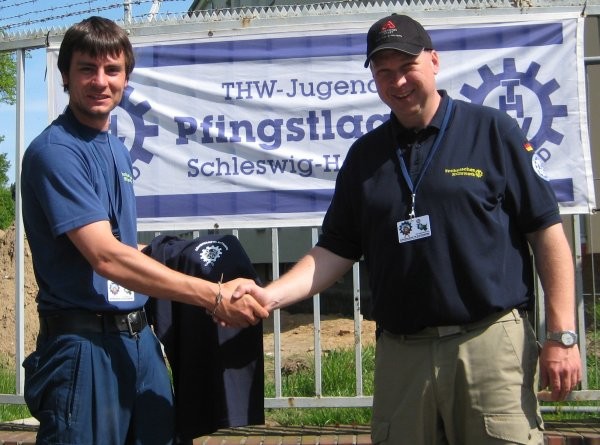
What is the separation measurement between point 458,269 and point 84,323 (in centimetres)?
125

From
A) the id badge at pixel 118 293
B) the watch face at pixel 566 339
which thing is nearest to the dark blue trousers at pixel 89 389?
the id badge at pixel 118 293

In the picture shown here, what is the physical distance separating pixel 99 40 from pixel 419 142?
1.15 meters

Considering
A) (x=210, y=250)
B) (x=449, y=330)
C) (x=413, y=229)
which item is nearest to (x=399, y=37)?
(x=413, y=229)

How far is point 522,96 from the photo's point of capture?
16.2ft

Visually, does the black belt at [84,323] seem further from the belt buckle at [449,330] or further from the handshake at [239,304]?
the belt buckle at [449,330]

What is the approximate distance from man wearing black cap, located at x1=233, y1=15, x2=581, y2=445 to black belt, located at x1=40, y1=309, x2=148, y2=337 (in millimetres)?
881

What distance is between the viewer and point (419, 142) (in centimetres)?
305

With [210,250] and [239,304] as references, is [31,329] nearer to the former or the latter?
[210,250]

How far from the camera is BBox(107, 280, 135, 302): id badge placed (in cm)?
303

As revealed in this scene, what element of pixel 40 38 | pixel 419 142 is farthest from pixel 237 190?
pixel 419 142

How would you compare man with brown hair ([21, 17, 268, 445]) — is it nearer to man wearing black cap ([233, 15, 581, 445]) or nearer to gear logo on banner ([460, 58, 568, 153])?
man wearing black cap ([233, 15, 581, 445])

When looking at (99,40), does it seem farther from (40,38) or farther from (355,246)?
(40,38)

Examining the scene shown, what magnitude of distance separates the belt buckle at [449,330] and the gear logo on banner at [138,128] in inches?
108

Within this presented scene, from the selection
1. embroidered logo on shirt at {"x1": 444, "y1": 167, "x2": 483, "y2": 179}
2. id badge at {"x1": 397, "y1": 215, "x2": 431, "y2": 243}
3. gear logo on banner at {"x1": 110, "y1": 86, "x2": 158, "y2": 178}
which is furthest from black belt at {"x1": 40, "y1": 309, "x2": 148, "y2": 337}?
gear logo on banner at {"x1": 110, "y1": 86, "x2": 158, "y2": 178}
